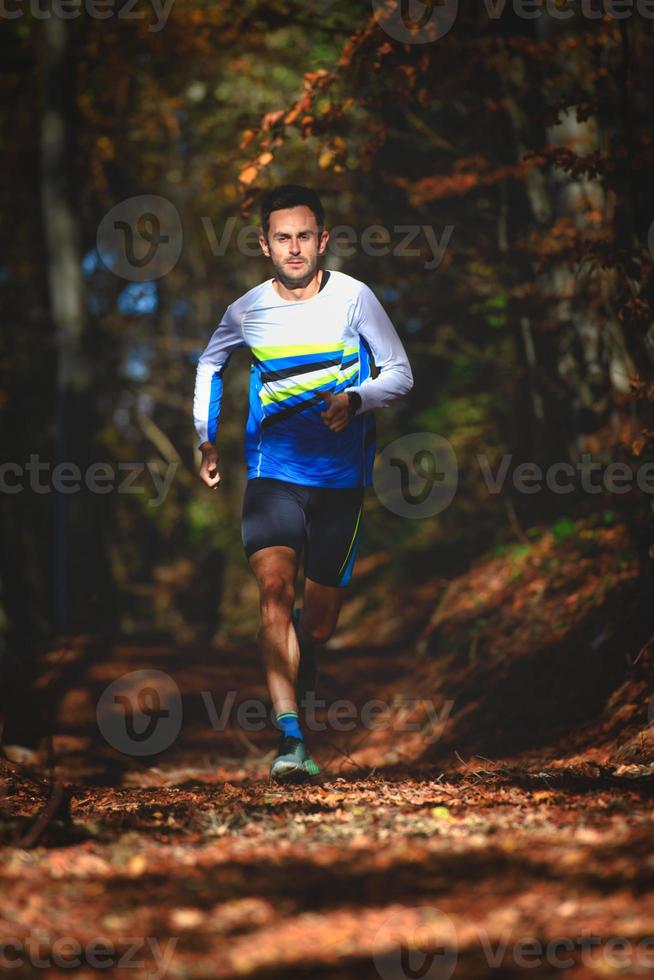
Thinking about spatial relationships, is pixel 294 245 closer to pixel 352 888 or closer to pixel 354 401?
pixel 354 401

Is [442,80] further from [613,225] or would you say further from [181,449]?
[181,449]

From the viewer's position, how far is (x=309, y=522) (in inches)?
217

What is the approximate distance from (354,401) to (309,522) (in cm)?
78

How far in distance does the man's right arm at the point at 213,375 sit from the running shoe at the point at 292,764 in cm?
150

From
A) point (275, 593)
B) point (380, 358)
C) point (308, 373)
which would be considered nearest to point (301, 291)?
point (308, 373)

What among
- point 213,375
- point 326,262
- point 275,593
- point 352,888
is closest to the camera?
point 352,888

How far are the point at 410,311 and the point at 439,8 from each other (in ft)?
9.89

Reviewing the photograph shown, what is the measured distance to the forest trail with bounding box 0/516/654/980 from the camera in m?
2.70

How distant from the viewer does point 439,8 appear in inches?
309

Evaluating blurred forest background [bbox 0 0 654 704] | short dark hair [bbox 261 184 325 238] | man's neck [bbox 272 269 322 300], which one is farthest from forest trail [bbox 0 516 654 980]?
short dark hair [bbox 261 184 325 238]

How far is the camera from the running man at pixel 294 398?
5.21 metres

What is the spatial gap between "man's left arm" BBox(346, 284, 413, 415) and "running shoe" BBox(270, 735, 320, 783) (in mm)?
1633

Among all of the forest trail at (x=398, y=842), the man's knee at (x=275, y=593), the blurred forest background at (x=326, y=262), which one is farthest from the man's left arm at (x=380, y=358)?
the forest trail at (x=398, y=842)

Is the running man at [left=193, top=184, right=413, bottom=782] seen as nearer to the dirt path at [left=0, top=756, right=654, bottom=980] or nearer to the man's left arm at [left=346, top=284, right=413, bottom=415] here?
the man's left arm at [left=346, top=284, right=413, bottom=415]
